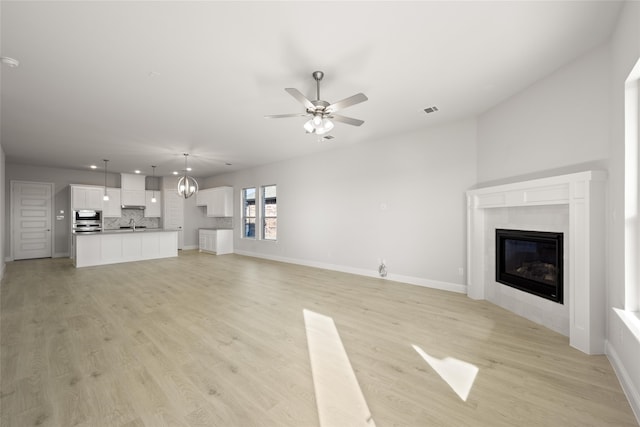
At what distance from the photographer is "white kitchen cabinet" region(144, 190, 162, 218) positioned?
10023 mm

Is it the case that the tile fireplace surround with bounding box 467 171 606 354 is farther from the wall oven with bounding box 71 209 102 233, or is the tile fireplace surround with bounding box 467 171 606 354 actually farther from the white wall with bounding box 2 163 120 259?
the white wall with bounding box 2 163 120 259

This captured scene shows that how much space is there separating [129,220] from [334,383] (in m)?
10.7

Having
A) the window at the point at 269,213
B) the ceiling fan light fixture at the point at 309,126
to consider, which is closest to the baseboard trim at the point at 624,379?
the ceiling fan light fixture at the point at 309,126

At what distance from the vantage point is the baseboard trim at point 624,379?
1.81 meters

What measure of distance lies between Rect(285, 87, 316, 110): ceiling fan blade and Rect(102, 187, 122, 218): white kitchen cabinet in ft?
31.0

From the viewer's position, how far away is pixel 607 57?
259cm

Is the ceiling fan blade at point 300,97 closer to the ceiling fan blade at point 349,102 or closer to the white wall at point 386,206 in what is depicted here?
the ceiling fan blade at point 349,102

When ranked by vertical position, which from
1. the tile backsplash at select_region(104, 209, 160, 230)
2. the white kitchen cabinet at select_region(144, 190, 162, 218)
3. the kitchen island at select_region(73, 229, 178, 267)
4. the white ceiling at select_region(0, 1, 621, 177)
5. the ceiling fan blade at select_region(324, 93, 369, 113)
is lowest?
the kitchen island at select_region(73, 229, 178, 267)

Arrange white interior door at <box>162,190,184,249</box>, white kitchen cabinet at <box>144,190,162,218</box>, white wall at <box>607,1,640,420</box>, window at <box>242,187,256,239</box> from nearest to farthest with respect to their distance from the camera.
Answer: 1. white wall at <box>607,1,640,420</box>
2. window at <box>242,187,256,239</box>
3. white kitchen cabinet at <box>144,190,162,218</box>
4. white interior door at <box>162,190,184,249</box>

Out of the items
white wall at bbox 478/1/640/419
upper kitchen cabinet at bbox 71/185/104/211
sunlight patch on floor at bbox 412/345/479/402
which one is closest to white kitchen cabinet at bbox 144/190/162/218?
upper kitchen cabinet at bbox 71/185/104/211

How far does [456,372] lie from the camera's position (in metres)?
2.26

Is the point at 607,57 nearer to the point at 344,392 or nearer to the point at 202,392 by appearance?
the point at 344,392

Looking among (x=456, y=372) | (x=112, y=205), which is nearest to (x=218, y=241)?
(x=112, y=205)

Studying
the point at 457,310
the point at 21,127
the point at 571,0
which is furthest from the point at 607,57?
the point at 21,127
